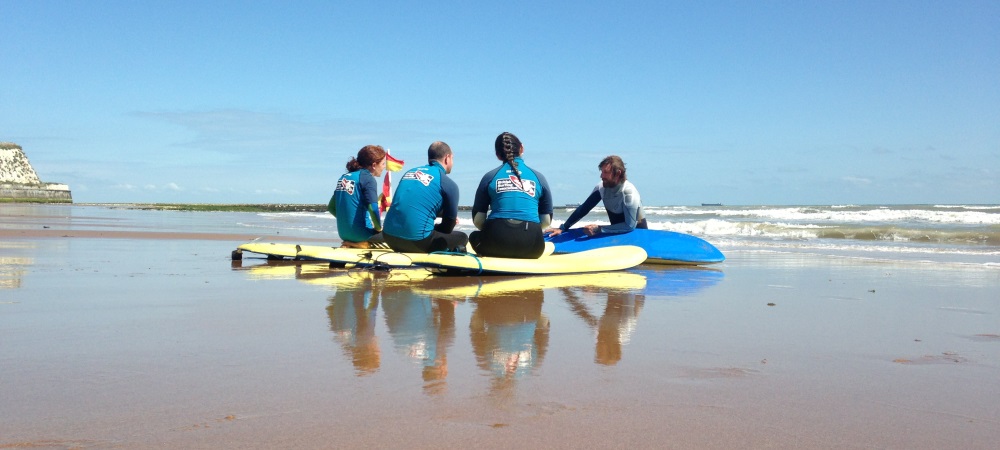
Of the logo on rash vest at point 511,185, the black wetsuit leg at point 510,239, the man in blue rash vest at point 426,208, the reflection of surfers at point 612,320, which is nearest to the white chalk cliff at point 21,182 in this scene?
the man in blue rash vest at point 426,208

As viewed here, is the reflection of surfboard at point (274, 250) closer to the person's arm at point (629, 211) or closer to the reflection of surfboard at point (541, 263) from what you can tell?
the reflection of surfboard at point (541, 263)

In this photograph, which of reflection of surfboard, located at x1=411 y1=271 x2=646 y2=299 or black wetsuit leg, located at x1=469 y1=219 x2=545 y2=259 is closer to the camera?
reflection of surfboard, located at x1=411 y1=271 x2=646 y2=299

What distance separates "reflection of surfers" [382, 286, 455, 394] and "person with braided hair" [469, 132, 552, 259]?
176cm

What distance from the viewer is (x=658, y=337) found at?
415 centimetres

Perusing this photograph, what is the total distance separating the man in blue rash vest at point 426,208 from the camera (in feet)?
24.5

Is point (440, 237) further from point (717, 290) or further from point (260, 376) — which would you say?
point (260, 376)

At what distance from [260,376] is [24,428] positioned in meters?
0.89

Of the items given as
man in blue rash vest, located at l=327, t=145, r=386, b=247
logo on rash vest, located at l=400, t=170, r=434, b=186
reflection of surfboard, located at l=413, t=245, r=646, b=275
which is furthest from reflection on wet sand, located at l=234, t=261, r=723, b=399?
logo on rash vest, located at l=400, t=170, r=434, b=186

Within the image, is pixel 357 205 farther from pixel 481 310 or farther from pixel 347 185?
pixel 481 310

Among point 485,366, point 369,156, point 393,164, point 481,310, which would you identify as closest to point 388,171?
point 393,164

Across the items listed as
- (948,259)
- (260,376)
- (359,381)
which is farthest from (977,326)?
(948,259)

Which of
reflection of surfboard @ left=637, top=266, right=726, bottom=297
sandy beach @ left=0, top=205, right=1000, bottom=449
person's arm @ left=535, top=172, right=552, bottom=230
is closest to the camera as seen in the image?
sandy beach @ left=0, top=205, right=1000, bottom=449

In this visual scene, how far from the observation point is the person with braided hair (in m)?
7.36

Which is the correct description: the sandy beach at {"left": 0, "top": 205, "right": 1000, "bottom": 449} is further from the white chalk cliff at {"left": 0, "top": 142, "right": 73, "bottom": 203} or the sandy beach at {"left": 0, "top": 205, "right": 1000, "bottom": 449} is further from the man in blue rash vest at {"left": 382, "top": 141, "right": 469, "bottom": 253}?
the white chalk cliff at {"left": 0, "top": 142, "right": 73, "bottom": 203}
